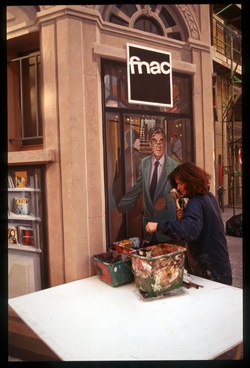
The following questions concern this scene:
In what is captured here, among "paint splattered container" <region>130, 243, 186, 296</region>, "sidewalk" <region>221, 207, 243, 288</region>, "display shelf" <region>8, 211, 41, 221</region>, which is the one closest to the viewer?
"paint splattered container" <region>130, 243, 186, 296</region>

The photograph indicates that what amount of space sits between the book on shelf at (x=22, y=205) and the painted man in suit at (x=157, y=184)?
910 millimetres

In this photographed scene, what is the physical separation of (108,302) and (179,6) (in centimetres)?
264

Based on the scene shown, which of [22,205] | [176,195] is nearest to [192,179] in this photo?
[176,195]

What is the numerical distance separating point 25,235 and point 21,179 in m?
0.49

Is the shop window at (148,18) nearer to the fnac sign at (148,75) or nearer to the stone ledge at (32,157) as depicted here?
the fnac sign at (148,75)

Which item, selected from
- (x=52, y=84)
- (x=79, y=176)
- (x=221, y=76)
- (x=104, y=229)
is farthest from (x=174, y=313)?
(x=221, y=76)

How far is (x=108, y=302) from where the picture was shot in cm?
198

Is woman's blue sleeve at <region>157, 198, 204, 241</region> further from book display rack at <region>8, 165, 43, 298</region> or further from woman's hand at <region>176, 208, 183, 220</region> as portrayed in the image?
book display rack at <region>8, 165, 43, 298</region>

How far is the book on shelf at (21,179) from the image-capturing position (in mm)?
2463

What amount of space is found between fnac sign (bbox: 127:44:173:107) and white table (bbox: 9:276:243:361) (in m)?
1.62

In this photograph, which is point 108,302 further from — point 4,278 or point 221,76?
point 221,76

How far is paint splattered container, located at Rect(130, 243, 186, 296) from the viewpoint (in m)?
1.97

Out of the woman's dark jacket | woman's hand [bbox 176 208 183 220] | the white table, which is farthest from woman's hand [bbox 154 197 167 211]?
the white table

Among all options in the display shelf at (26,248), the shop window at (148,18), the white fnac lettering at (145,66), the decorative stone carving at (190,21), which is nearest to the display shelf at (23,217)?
the display shelf at (26,248)
